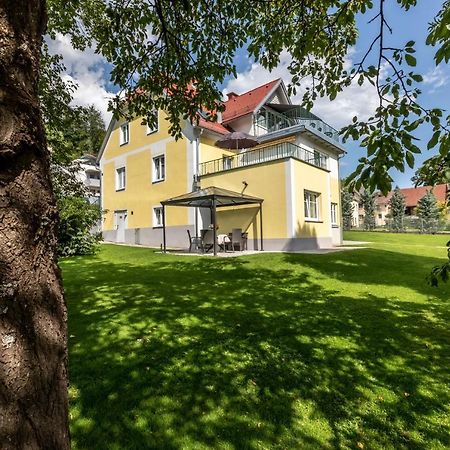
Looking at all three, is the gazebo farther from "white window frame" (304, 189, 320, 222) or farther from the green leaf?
the green leaf

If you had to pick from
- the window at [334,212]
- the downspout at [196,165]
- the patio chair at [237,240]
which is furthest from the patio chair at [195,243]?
the window at [334,212]

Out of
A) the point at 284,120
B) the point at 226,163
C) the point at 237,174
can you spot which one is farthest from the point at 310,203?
the point at 284,120

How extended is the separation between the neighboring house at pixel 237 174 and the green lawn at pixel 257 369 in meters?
9.56

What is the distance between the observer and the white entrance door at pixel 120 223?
23516mm

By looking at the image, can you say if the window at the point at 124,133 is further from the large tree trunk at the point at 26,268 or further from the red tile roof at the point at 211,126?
the large tree trunk at the point at 26,268

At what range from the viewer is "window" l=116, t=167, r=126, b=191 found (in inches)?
945

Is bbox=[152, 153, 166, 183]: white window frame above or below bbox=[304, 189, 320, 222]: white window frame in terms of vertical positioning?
above

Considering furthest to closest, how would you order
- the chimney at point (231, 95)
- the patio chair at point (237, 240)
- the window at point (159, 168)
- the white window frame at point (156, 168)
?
1. the chimney at point (231, 95)
2. the window at point (159, 168)
3. the white window frame at point (156, 168)
4. the patio chair at point (237, 240)

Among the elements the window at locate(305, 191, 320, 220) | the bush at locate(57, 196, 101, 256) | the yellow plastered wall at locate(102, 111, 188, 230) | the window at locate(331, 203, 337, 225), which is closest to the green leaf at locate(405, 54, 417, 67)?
the bush at locate(57, 196, 101, 256)

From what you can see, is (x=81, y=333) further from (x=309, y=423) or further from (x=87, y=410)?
(x=309, y=423)

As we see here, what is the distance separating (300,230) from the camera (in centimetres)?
1608

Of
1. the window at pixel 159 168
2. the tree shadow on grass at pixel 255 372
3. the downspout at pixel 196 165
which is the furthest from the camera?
the window at pixel 159 168

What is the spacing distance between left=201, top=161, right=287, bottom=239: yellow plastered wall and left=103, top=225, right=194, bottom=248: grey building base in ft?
7.58

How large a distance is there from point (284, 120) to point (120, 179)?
12.9m
